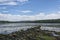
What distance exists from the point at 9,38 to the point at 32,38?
1193 mm

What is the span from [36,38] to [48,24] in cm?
544

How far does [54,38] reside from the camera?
11.1 m

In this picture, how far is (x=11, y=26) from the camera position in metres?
16.7

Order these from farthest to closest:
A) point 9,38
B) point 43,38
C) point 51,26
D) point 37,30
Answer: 1. point 51,26
2. point 37,30
3. point 43,38
4. point 9,38

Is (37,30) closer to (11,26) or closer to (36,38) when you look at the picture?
(36,38)

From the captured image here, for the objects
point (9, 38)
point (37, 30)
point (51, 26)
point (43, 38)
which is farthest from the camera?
point (51, 26)

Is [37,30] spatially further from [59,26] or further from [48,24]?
[59,26]

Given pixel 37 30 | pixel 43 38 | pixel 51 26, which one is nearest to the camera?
pixel 43 38

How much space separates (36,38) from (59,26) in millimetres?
6391

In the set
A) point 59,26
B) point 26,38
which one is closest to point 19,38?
point 26,38

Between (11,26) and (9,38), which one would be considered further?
(11,26)

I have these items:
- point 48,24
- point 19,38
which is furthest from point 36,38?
point 48,24

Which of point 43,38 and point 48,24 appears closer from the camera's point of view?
point 43,38

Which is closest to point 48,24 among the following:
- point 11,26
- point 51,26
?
point 51,26
